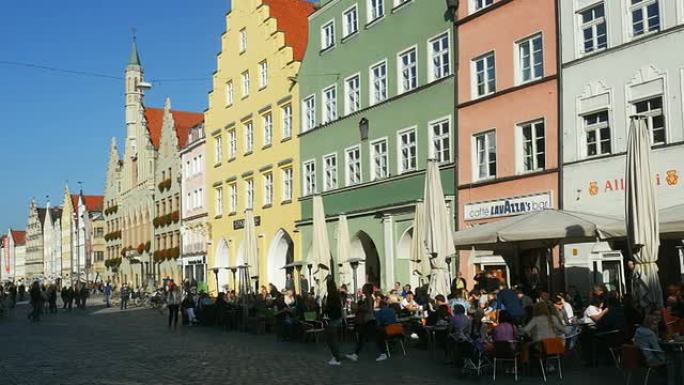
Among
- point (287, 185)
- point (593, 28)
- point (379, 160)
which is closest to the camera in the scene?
point (593, 28)

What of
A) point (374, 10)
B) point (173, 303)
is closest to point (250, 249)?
Answer: point (173, 303)

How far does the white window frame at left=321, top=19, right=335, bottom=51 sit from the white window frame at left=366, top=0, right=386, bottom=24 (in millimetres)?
3193

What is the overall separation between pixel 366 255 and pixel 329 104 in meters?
6.78

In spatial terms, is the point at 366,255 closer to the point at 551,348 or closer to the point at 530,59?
the point at 530,59

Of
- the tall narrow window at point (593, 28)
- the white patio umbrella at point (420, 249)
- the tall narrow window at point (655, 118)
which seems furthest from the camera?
the tall narrow window at point (593, 28)

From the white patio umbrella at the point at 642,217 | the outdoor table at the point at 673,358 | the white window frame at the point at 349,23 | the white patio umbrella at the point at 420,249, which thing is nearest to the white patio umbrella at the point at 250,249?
the white patio umbrella at the point at 420,249

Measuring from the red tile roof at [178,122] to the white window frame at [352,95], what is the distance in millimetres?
24536

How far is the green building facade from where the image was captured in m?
29.1

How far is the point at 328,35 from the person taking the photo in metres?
37.1

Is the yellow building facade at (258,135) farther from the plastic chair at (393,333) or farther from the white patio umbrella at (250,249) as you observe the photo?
the plastic chair at (393,333)

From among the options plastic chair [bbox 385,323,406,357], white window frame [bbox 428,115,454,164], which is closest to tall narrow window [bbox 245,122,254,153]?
white window frame [bbox 428,115,454,164]

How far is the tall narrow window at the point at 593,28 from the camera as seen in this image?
73.8 feet

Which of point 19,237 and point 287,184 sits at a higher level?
point 19,237

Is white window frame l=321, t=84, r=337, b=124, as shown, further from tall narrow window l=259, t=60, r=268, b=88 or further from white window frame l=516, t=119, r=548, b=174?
white window frame l=516, t=119, r=548, b=174
